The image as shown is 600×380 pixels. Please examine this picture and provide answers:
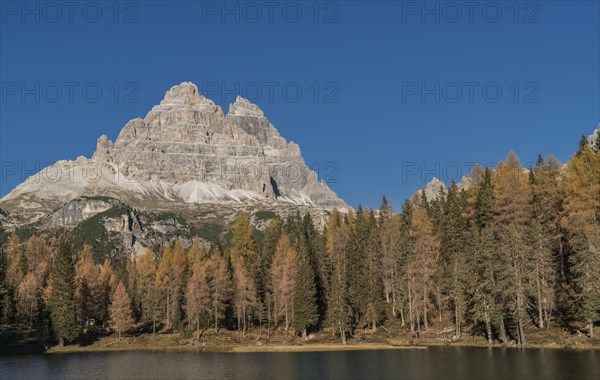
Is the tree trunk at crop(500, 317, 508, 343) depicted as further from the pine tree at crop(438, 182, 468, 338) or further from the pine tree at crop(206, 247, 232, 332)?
the pine tree at crop(206, 247, 232, 332)

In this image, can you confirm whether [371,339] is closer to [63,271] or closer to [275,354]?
[275,354]

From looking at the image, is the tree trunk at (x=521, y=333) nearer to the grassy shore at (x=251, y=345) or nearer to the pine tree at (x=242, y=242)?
the grassy shore at (x=251, y=345)

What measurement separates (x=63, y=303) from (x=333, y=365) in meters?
62.2

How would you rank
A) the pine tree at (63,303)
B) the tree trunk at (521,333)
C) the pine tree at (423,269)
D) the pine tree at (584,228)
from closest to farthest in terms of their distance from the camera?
the pine tree at (584,228) < the tree trunk at (521,333) < the pine tree at (423,269) < the pine tree at (63,303)

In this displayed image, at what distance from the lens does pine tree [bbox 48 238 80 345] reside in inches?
4252

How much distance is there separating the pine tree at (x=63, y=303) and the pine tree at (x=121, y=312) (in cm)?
873

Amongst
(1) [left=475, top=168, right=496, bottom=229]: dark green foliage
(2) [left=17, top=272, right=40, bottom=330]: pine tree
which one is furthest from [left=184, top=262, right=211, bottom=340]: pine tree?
(1) [left=475, top=168, right=496, bottom=229]: dark green foliage

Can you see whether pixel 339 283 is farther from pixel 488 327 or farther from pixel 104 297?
pixel 104 297

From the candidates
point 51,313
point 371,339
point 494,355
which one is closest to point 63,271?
point 51,313

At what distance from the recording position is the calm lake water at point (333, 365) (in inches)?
2319

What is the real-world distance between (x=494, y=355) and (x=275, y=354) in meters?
32.9

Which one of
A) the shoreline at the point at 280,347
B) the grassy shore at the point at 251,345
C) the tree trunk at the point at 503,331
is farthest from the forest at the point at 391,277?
the shoreline at the point at 280,347

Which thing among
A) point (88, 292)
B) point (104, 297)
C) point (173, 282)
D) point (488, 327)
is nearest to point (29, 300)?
point (88, 292)

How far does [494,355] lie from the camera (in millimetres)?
71562
